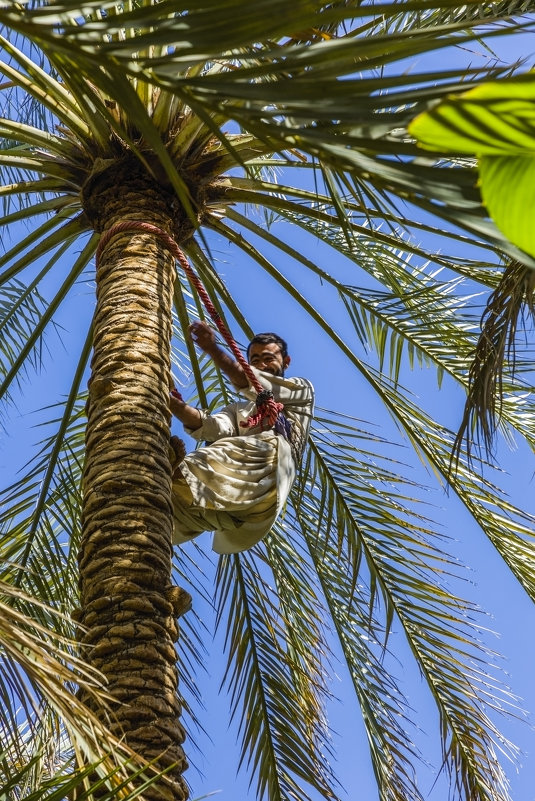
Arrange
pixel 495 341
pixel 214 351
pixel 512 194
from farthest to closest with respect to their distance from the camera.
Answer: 1. pixel 214 351
2. pixel 495 341
3. pixel 512 194

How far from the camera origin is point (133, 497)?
11.8 feet

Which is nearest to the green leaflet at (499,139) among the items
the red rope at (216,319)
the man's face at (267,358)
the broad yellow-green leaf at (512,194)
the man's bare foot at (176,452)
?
the broad yellow-green leaf at (512,194)

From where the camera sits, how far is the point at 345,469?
6.22 metres

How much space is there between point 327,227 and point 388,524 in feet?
6.04

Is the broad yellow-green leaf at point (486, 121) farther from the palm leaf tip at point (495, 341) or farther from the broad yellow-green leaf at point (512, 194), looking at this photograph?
the palm leaf tip at point (495, 341)

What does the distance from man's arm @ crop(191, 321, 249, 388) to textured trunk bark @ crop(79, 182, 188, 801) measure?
0.46ft

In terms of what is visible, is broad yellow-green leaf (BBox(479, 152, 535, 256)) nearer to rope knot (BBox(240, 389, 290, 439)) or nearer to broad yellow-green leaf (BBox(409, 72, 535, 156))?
broad yellow-green leaf (BBox(409, 72, 535, 156))

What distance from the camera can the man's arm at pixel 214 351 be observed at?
173 inches

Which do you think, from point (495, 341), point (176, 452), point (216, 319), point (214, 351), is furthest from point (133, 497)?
point (495, 341)

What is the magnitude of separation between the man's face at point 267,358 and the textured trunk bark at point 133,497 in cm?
78

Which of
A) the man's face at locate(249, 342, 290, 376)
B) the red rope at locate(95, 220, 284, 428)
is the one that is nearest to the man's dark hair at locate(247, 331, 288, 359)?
the man's face at locate(249, 342, 290, 376)

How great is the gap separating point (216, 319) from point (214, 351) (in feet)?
0.50

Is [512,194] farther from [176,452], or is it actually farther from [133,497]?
[176,452]

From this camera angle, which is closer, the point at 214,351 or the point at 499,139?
the point at 499,139
